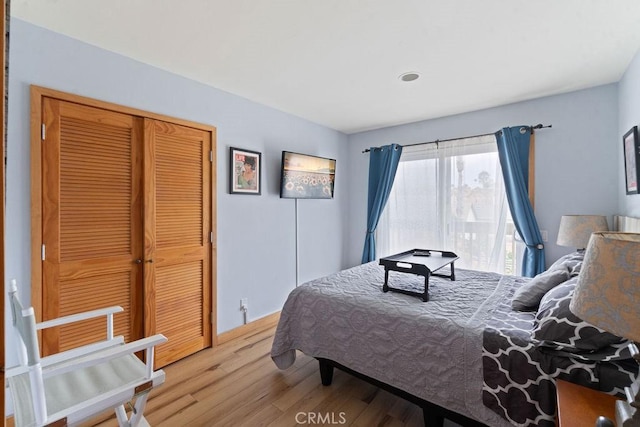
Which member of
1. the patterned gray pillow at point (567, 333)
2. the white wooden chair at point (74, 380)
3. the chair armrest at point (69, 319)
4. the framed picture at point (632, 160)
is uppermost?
the framed picture at point (632, 160)

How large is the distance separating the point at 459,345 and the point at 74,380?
2069 mm

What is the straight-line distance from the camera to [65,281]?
195 centimetres

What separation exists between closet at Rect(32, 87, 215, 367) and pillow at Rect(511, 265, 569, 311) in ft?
8.35

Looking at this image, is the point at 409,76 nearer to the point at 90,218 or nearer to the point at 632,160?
the point at 632,160

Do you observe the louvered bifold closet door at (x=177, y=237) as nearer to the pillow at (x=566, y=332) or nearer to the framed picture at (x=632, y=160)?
the pillow at (x=566, y=332)

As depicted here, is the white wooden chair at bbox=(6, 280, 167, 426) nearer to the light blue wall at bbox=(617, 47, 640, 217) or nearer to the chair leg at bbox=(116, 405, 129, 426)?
the chair leg at bbox=(116, 405, 129, 426)

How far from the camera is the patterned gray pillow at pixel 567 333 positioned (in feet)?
3.97

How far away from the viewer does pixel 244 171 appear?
3.04m

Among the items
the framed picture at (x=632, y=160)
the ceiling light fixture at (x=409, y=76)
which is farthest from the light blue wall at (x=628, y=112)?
the ceiling light fixture at (x=409, y=76)

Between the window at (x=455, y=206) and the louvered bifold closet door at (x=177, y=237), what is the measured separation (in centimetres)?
258

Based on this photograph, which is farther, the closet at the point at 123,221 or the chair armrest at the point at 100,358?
the closet at the point at 123,221

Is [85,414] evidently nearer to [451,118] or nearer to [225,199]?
[225,199]

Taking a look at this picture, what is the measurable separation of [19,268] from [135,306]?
780 mm

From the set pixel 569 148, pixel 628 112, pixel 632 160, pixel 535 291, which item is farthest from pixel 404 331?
pixel 569 148
